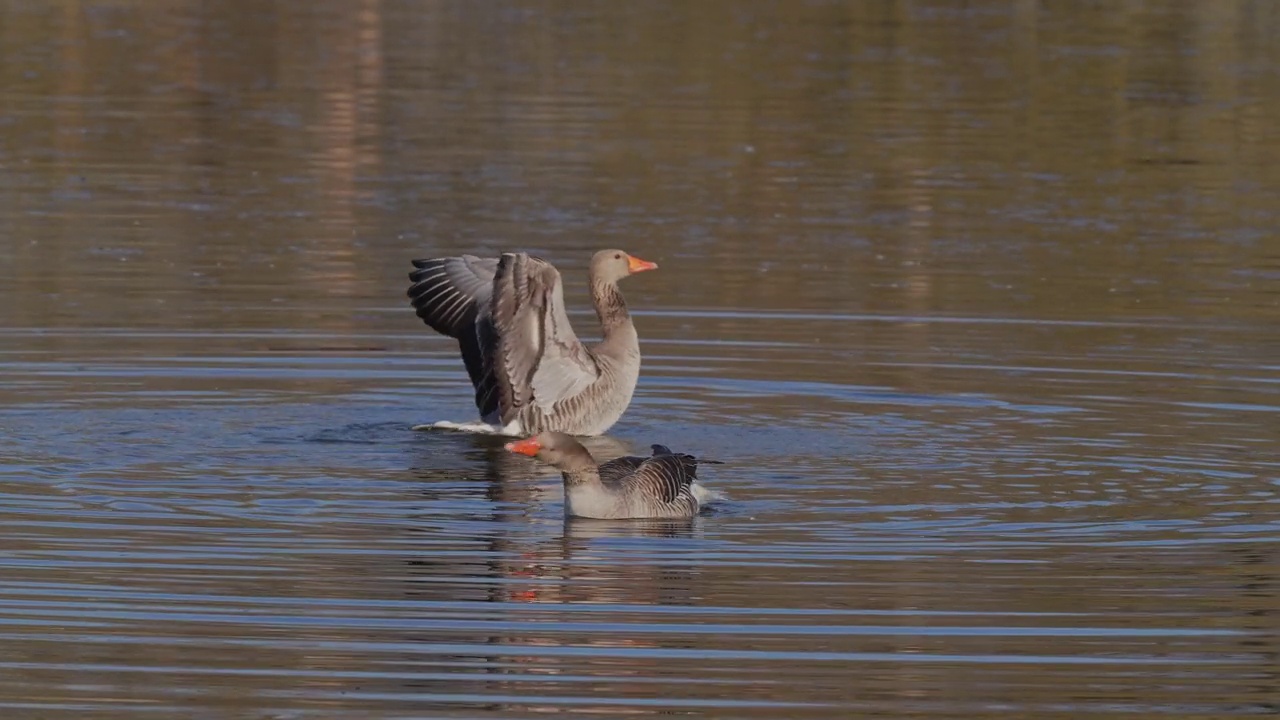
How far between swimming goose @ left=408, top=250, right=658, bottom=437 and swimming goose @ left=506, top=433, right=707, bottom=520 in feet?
8.54

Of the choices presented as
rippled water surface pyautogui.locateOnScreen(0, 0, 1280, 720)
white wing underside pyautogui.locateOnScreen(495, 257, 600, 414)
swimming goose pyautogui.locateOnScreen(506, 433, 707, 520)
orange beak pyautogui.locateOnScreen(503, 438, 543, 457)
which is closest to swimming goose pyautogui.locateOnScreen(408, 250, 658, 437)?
white wing underside pyautogui.locateOnScreen(495, 257, 600, 414)

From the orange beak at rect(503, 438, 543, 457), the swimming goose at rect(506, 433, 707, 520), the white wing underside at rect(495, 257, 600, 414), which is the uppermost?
the white wing underside at rect(495, 257, 600, 414)

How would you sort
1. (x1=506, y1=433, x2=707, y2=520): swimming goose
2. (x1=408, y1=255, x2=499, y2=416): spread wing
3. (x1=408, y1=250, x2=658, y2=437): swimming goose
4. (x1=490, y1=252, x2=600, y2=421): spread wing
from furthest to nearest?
(x1=408, y1=255, x2=499, y2=416): spread wing → (x1=408, y1=250, x2=658, y2=437): swimming goose → (x1=490, y1=252, x2=600, y2=421): spread wing → (x1=506, y1=433, x2=707, y2=520): swimming goose

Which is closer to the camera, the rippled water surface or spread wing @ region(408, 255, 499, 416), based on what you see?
the rippled water surface

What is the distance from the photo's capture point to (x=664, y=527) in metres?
12.4

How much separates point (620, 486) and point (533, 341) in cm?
306

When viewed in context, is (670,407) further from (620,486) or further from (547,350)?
(620,486)

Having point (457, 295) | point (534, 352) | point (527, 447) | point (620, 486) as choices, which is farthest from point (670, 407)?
point (620, 486)

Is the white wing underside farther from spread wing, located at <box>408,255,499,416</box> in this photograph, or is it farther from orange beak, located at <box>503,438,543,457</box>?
orange beak, located at <box>503,438,543,457</box>

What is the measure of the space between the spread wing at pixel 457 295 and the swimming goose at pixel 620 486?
372 cm

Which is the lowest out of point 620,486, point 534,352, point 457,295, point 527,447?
point 620,486

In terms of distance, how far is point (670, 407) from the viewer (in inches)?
641

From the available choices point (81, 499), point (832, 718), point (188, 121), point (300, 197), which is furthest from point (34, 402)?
point (188, 121)

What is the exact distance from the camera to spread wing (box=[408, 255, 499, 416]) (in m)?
16.3
